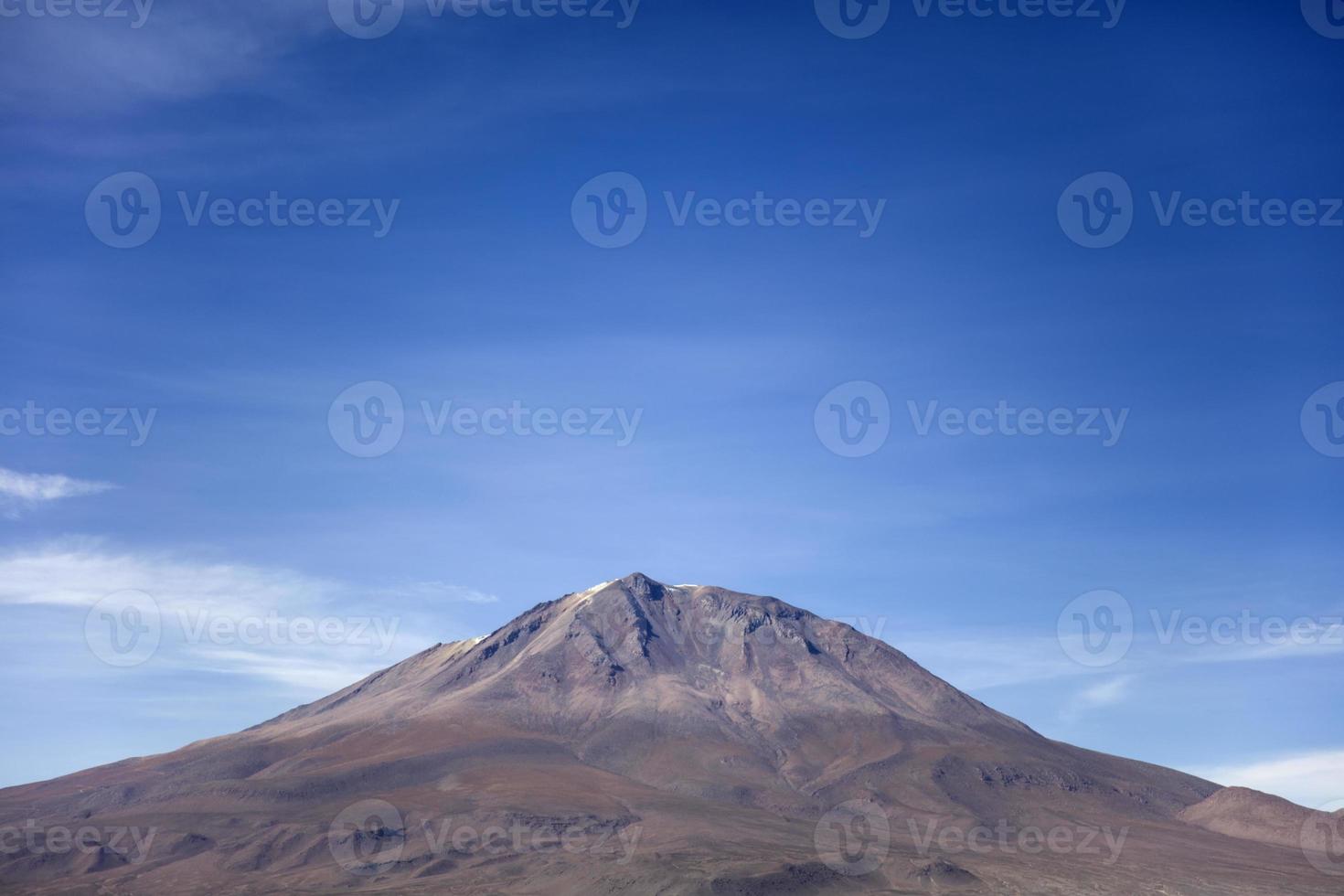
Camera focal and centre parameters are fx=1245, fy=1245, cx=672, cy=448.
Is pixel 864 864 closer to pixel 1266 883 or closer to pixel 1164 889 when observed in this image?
pixel 1164 889

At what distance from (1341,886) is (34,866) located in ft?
656

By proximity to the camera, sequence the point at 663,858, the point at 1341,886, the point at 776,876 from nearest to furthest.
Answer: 1. the point at 776,876
2. the point at 663,858
3. the point at 1341,886

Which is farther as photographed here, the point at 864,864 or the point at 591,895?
the point at 864,864

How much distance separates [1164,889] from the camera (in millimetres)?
174125

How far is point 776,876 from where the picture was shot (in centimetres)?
15938

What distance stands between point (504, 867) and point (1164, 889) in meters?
95.4

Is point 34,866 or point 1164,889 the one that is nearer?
point 1164,889

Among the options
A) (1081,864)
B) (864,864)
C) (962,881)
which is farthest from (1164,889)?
(864,864)

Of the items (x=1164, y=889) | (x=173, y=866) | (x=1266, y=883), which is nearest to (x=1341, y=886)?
(x=1266, y=883)

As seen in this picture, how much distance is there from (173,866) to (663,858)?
82644mm

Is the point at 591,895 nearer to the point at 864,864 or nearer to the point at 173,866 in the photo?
the point at 864,864

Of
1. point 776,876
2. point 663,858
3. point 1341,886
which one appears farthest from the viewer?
point 1341,886

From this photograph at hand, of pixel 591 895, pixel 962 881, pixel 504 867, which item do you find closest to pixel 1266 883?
pixel 962 881

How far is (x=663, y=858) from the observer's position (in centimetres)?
16988
